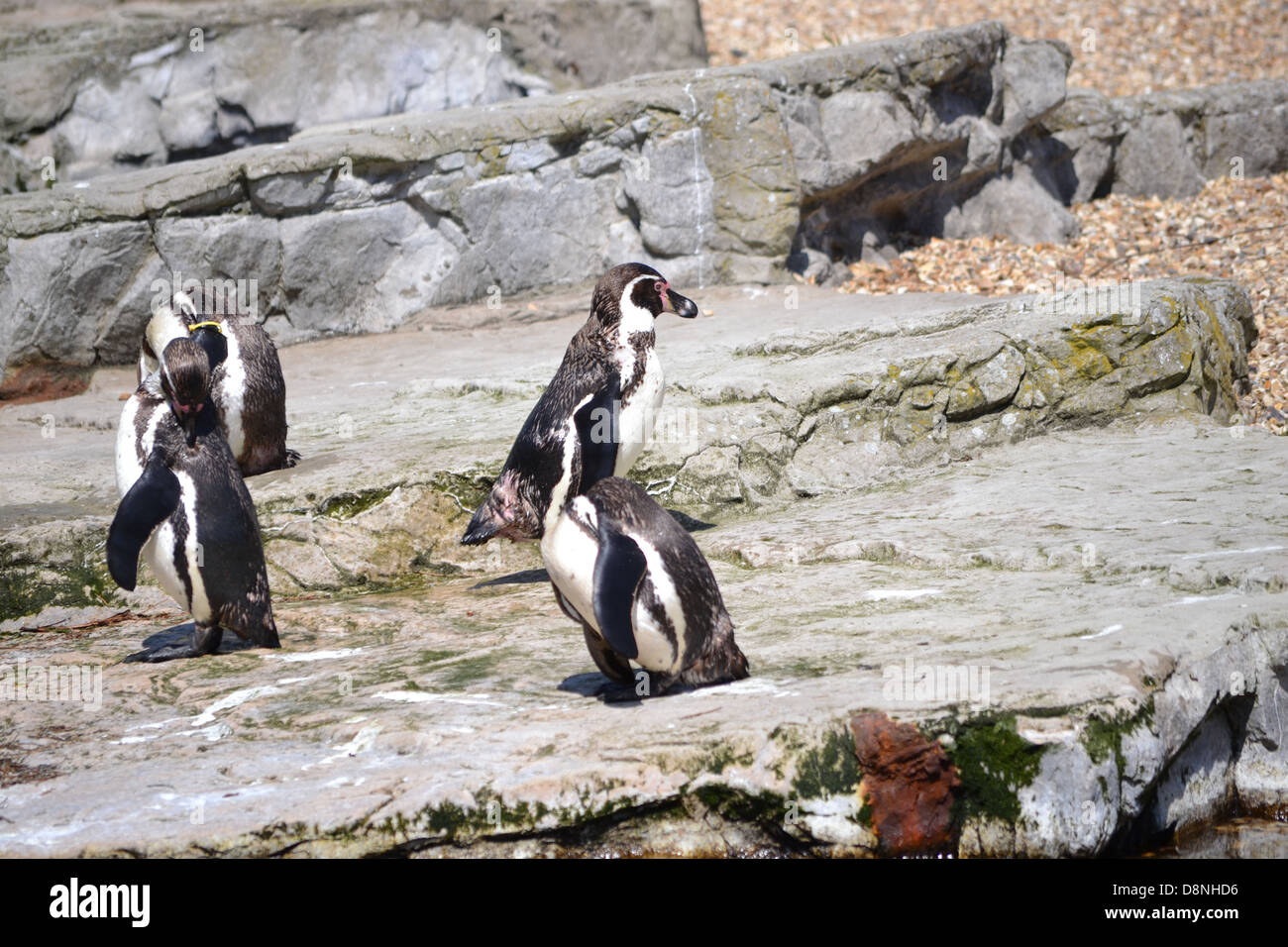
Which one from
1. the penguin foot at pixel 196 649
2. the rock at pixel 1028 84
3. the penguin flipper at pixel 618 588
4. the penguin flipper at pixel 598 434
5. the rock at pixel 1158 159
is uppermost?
the rock at pixel 1028 84

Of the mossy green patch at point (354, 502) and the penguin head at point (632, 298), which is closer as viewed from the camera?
the penguin head at point (632, 298)

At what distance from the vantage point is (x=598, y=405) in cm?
498

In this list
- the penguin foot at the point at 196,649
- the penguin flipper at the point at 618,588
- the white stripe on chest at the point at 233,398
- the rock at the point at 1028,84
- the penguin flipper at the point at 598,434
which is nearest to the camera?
the penguin flipper at the point at 618,588

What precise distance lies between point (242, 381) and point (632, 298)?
175 centimetres

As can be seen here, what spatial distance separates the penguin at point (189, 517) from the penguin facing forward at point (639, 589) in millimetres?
1264

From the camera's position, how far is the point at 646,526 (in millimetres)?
3531

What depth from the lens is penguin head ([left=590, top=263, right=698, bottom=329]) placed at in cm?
524

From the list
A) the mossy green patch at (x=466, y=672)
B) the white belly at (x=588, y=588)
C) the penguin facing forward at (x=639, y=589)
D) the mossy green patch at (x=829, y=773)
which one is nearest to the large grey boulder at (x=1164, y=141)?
the mossy green patch at (x=466, y=672)

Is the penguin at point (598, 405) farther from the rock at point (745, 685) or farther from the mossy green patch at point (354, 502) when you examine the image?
the mossy green patch at point (354, 502)

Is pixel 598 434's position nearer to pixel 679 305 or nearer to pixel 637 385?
pixel 637 385

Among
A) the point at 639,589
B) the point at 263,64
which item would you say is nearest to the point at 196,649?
the point at 639,589

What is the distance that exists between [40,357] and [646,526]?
5437mm

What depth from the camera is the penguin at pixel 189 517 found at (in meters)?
4.21
